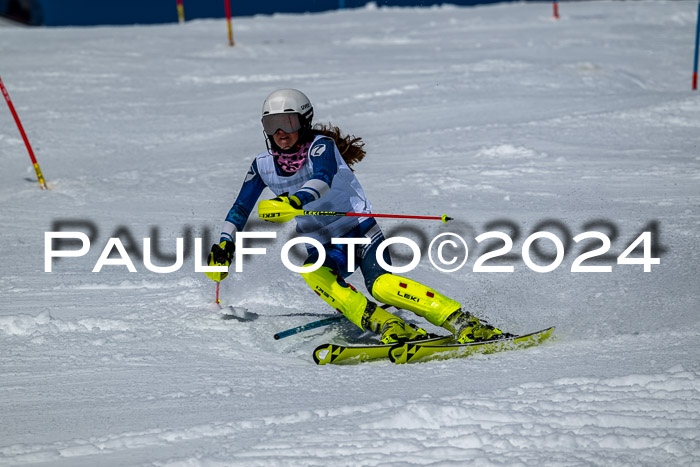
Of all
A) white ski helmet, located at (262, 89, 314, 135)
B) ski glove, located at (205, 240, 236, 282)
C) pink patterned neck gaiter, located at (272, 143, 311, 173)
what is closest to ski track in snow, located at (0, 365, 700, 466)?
ski glove, located at (205, 240, 236, 282)

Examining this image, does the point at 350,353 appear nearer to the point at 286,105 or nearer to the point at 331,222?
the point at 331,222

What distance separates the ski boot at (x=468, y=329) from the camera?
13.7ft

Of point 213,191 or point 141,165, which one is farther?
point 141,165

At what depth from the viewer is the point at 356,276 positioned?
5.92 m

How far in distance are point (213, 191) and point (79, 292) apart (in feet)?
8.96

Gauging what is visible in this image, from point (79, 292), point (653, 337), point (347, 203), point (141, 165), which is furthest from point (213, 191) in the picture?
point (653, 337)

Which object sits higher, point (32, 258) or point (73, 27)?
point (73, 27)

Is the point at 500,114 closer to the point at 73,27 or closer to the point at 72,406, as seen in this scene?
the point at 72,406

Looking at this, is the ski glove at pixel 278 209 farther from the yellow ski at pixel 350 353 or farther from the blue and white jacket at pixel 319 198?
the yellow ski at pixel 350 353

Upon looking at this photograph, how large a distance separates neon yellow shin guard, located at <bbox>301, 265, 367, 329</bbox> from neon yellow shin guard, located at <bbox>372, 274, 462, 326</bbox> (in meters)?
0.15

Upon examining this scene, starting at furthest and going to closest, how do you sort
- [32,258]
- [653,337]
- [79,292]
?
[32,258], [79,292], [653,337]

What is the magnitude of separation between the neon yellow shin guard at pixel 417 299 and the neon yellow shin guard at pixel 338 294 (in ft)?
0.50

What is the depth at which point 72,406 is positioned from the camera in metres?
3.63

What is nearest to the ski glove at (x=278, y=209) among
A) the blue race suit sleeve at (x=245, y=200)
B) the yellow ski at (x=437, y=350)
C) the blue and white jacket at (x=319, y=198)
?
the blue and white jacket at (x=319, y=198)
